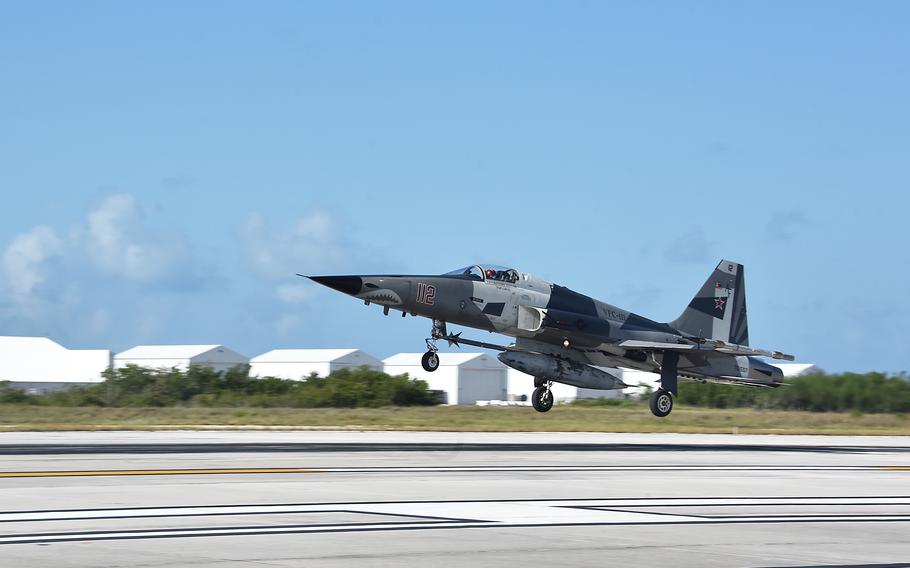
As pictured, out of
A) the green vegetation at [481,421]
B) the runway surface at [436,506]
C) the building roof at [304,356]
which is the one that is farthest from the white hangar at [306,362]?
the runway surface at [436,506]

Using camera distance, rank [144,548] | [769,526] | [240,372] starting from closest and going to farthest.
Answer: [144,548] → [769,526] → [240,372]

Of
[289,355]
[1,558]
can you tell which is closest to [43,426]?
[1,558]

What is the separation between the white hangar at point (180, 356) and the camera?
84.1 m

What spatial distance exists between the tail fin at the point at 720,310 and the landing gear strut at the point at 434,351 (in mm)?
10263

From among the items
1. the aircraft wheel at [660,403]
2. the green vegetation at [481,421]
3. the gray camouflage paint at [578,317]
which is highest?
the gray camouflage paint at [578,317]

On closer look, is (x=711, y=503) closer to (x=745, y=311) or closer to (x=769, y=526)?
(x=769, y=526)

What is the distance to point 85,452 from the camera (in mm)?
22500

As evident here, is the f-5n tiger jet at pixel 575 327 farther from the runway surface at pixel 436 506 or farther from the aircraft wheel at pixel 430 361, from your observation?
the runway surface at pixel 436 506

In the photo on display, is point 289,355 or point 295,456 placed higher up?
point 289,355

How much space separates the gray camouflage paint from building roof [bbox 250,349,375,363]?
52.3 metres

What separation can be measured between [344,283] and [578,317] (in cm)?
828

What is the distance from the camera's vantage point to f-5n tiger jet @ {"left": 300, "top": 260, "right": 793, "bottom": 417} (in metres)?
30.4

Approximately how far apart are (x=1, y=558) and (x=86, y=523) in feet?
7.78

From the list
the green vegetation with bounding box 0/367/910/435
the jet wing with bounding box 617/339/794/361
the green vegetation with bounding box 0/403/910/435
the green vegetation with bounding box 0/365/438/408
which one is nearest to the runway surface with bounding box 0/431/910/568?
the jet wing with bounding box 617/339/794/361
